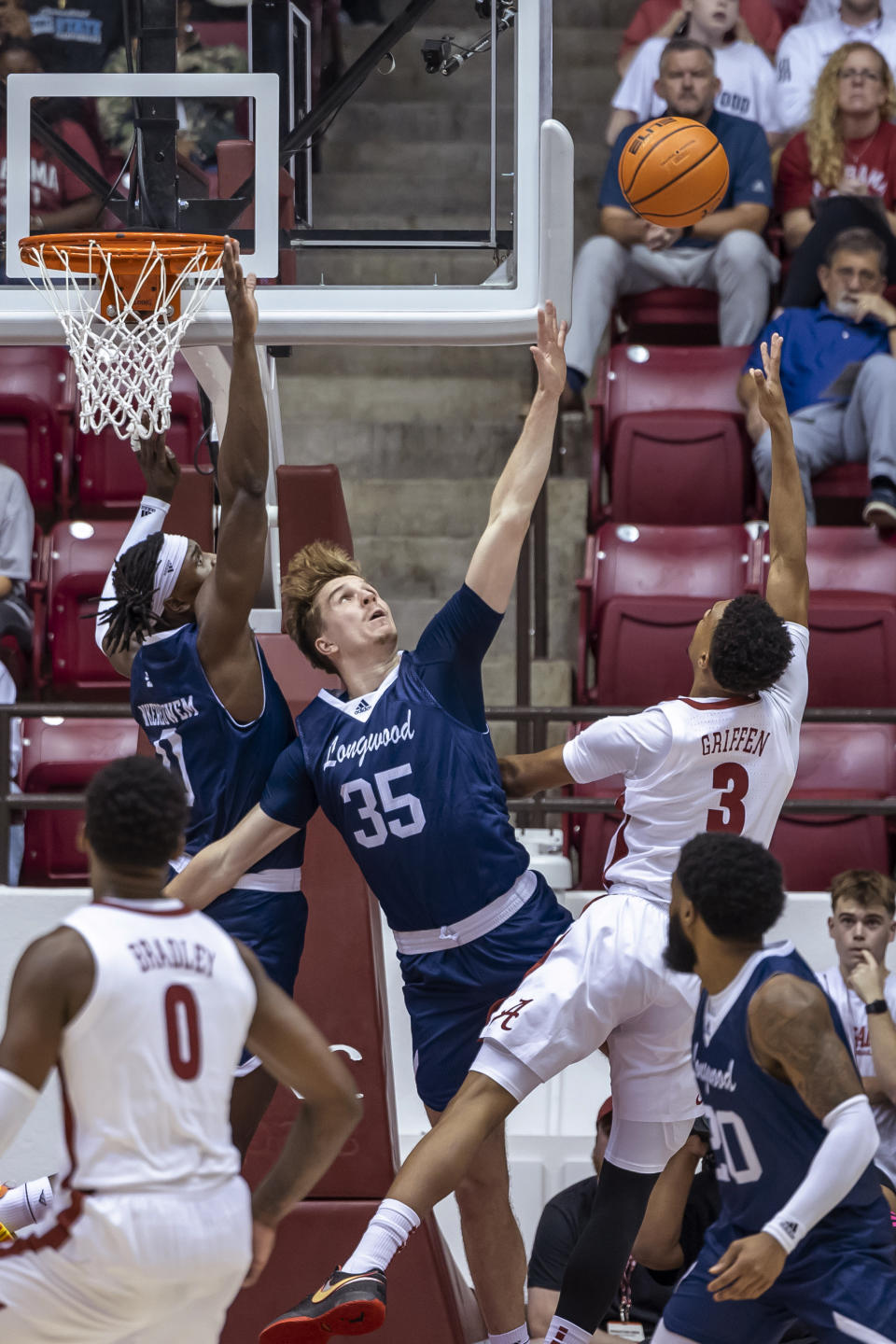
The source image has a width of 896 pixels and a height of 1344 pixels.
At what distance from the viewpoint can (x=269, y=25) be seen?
5852 millimetres

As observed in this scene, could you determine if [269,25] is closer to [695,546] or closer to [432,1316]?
[695,546]

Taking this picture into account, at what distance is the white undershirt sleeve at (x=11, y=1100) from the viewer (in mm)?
2770

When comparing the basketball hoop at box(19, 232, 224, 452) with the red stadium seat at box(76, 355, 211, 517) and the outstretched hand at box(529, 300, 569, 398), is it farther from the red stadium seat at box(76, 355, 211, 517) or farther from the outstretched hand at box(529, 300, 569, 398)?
the red stadium seat at box(76, 355, 211, 517)

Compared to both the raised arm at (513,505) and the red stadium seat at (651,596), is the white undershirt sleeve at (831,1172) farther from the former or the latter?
the red stadium seat at (651,596)

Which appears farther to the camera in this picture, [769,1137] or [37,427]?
[37,427]

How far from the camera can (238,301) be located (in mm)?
4309

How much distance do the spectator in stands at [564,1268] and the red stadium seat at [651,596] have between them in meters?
2.42

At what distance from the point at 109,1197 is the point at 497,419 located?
671cm

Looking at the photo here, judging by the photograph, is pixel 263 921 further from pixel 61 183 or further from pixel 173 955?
pixel 61 183

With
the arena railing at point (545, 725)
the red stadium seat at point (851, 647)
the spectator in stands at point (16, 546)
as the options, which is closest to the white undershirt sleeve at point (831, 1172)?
the arena railing at point (545, 725)

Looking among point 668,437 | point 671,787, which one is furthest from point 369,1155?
point 668,437

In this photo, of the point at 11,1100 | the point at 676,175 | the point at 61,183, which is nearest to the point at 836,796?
the point at 676,175

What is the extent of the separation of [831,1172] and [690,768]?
118cm

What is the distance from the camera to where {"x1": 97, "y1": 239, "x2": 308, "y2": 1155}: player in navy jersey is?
4.23 metres
